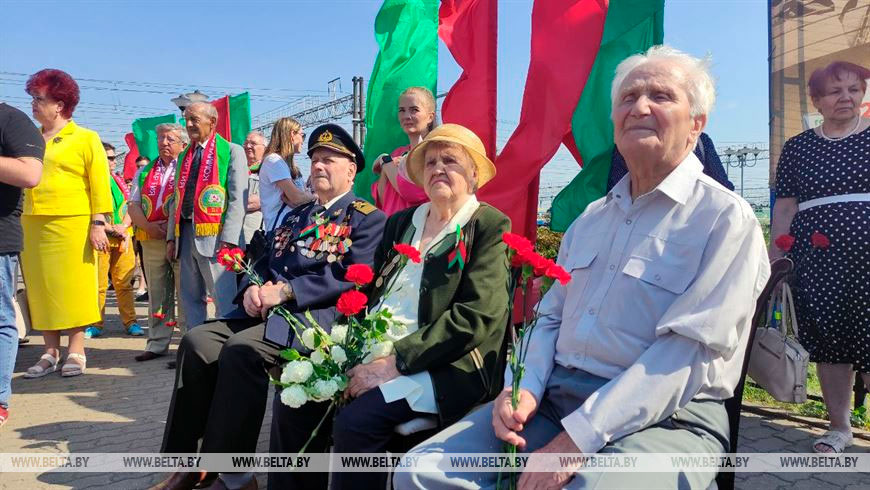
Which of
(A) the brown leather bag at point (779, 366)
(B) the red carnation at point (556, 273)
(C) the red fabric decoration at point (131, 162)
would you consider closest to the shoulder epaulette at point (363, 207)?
(B) the red carnation at point (556, 273)

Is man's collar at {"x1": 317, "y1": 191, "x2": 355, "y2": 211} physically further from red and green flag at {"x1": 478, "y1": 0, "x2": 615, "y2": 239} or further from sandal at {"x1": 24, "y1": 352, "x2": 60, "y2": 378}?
sandal at {"x1": 24, "y1": 352, "x2": 60, "y2": 378}

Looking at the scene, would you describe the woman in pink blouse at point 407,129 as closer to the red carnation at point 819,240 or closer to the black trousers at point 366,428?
the black trousers at point 366,428

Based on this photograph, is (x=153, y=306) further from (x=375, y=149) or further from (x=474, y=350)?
(x=474, y=350)

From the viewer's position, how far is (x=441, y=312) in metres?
2.30

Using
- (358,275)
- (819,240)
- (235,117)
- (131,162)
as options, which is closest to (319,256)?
(358,275)

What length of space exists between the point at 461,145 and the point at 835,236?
82.3 inches

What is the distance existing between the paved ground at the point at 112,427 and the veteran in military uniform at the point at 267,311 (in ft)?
1.64

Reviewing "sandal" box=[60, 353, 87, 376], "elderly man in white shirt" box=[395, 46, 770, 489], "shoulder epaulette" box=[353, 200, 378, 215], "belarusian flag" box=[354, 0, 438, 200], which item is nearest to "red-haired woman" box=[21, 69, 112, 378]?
"sandal" box=[60, 353, 87, 376]

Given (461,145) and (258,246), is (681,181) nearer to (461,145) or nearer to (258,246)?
(461,145)

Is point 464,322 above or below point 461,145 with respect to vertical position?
below

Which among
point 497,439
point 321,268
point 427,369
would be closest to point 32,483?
point 321,268

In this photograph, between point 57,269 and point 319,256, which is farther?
point 57,269

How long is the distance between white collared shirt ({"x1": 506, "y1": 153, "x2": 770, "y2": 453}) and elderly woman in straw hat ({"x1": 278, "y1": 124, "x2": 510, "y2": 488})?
40 cm

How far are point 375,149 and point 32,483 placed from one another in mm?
2996
